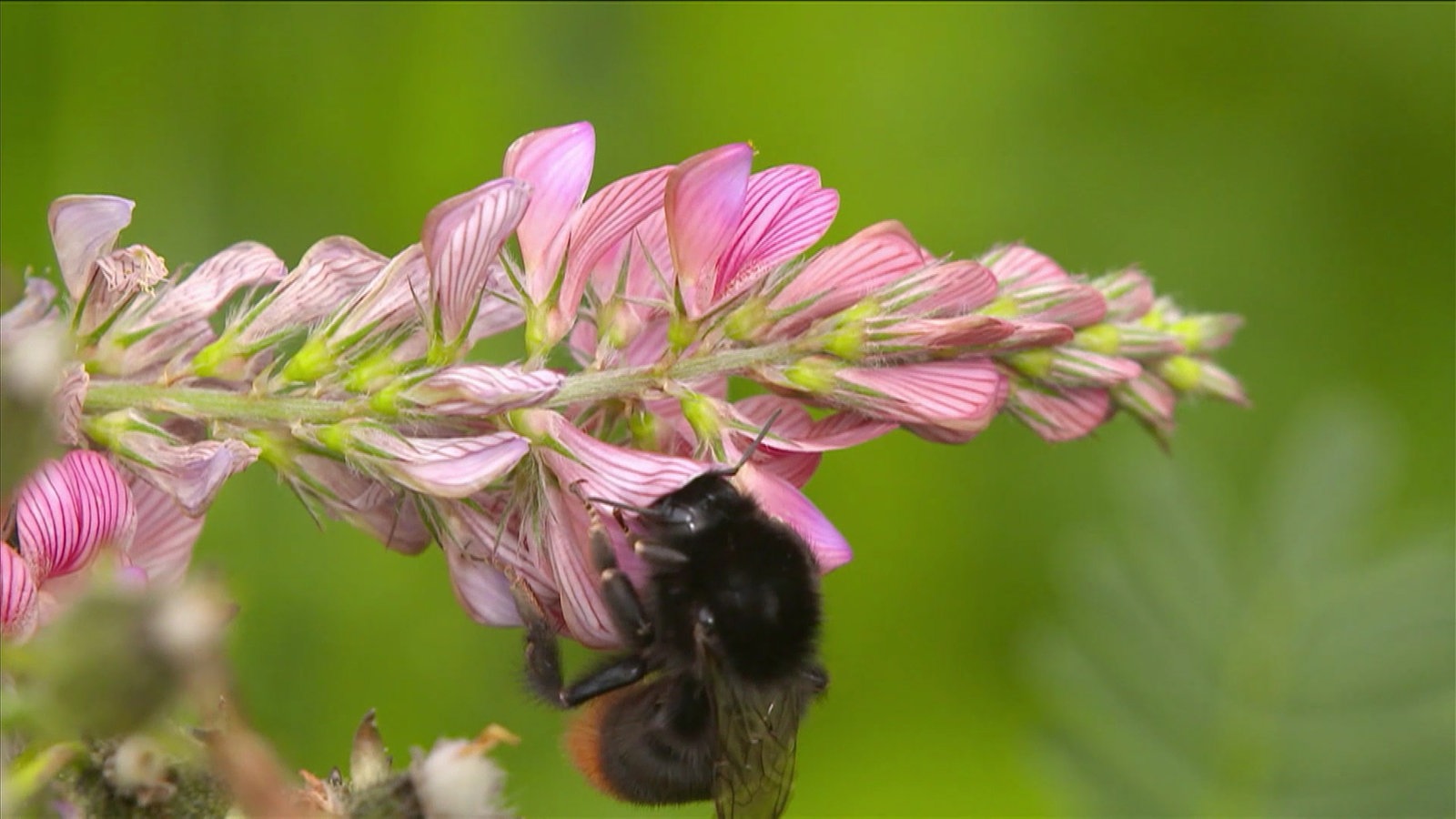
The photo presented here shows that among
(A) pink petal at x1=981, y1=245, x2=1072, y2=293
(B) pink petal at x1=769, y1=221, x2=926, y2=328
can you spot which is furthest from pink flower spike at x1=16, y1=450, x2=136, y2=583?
(A) pink petal at x1=981, y1=245, x2=1072, y2=293

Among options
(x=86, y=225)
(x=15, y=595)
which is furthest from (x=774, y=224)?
(x=15, y=595)

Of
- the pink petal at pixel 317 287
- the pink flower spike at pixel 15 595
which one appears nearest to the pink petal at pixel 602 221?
the pink petal at pixel 317 287

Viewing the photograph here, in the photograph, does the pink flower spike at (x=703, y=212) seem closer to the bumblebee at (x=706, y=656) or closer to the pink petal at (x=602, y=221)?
the pink petal at (x=602, y=221)

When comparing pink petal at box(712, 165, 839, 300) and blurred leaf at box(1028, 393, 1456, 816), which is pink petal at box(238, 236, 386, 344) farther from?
blurred leaf at box(1028, 393, 1456, 816)

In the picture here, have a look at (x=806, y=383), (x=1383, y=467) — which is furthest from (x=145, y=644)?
(x=1383, y=467)

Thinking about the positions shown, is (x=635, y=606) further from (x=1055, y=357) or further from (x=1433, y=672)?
(x=1433, y=672)

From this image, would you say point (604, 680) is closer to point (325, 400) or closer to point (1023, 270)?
point (325, 400)

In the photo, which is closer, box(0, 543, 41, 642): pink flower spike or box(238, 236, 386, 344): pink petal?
box(0, 543, 41, 642): pink flower spike
